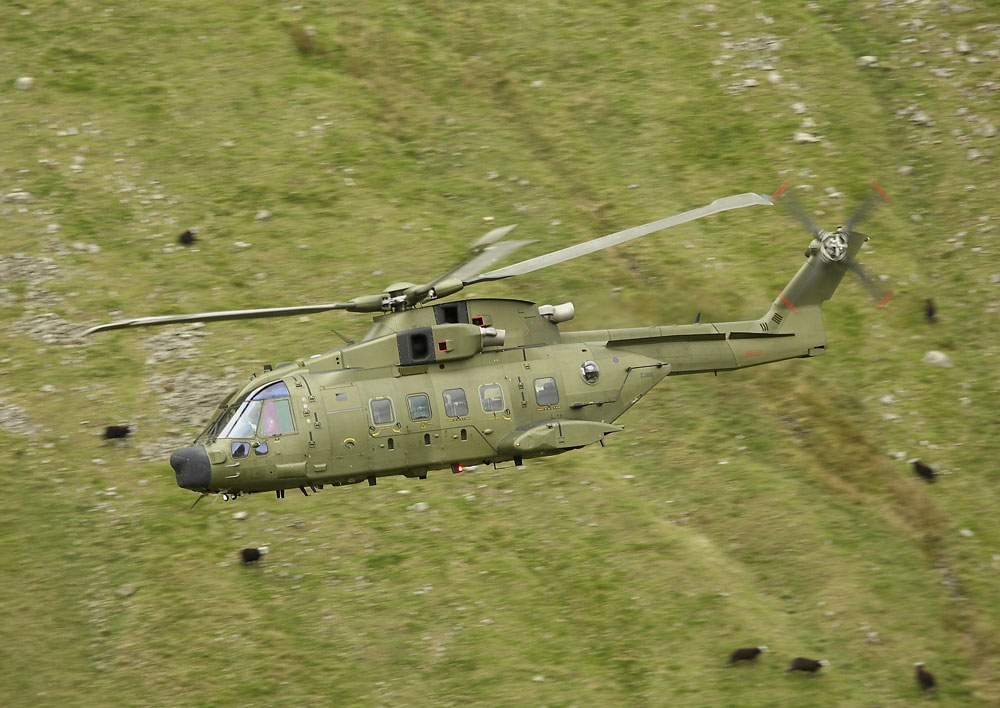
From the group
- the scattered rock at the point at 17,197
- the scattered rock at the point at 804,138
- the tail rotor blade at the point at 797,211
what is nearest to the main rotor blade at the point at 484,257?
the tail rotor blade at the point at 797,211

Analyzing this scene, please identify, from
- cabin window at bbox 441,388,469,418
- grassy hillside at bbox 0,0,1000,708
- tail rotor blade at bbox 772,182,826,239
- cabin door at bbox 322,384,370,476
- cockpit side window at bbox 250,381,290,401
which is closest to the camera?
cockpit side window at bbox 250,381,290,401

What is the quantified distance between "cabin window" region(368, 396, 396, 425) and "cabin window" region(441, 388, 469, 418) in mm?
924

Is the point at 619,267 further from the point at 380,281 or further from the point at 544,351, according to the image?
the point at 544,351

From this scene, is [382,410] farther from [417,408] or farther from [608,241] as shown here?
[608,241]

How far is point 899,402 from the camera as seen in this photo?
93.5 ft

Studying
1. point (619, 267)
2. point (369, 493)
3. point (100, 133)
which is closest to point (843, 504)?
point (619, 267)

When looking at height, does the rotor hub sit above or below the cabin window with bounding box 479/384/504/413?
above

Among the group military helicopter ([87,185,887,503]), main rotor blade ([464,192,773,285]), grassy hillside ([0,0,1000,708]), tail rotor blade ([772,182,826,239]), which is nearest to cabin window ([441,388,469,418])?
military helicopter ([87,185,887,503])

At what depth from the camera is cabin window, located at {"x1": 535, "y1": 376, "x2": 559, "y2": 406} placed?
68.0 feet

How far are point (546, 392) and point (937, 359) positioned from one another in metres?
13.3

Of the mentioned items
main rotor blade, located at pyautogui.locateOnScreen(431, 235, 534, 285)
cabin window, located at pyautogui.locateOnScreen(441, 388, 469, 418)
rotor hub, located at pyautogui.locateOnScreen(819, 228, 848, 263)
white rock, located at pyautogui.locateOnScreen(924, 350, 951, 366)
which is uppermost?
main rotor blade, located at pyautogui.locateOnScreen(431, 235, 534, 285)

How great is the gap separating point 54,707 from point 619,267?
17.0 m

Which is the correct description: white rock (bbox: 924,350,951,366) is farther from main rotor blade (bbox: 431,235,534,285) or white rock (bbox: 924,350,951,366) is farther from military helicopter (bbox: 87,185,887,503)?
main rotor blade (bbox: 431,235,534,285)

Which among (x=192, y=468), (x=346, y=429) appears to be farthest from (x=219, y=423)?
(x=346, y=429)
